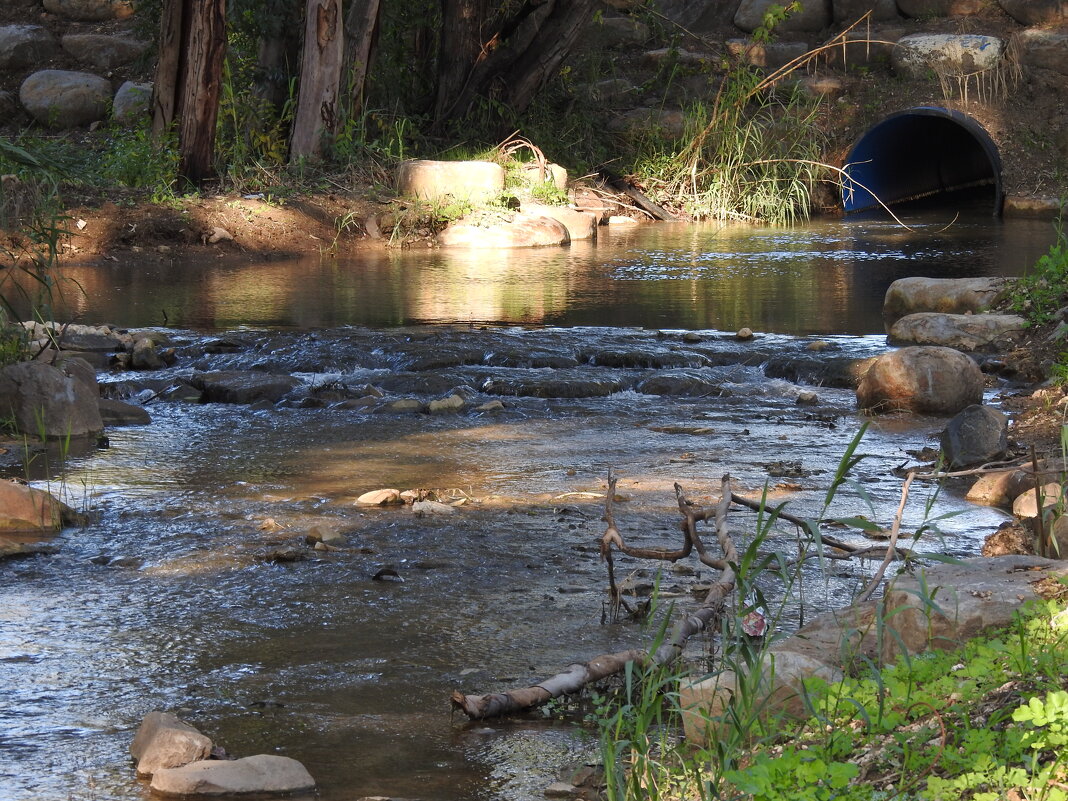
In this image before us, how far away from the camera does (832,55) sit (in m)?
20.2

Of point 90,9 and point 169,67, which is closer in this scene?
point 169,67

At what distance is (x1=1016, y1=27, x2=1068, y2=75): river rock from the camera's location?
739 inches

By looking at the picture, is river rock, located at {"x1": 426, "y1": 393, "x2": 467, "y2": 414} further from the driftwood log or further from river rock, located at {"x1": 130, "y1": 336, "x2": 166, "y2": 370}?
the driftwood log

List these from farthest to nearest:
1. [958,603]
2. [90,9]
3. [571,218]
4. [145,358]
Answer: [90,9], [571,218], [145,358], [958,603]

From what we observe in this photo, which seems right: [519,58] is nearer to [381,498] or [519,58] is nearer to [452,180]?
[452,180]

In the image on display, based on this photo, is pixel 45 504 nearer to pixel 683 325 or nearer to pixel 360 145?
pixel 683 325

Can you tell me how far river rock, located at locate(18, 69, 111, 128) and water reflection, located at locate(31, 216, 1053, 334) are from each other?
800 cm

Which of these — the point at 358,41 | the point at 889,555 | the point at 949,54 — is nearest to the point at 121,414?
the point at 889,555

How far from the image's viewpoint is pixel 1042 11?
19.8m

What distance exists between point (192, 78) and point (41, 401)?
8.48 m

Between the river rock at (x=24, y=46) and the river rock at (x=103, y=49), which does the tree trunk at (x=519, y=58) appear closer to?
the river rock at (x=103, y=49)

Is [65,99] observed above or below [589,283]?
above

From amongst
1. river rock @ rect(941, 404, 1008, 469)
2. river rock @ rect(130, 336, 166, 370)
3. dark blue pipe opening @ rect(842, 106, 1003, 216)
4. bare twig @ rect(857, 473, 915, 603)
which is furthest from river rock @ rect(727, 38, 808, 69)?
bare twig @ rect(857, 473, 915, 603)

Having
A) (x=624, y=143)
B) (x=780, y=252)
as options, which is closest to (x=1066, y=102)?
(x=624, y=143)
